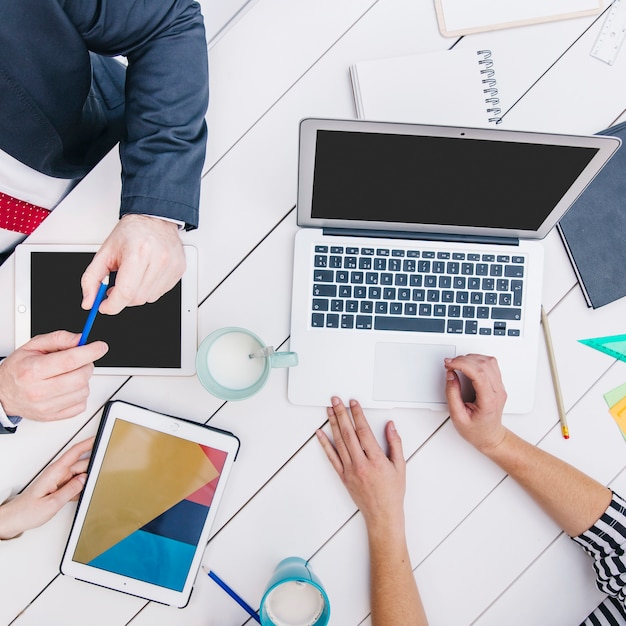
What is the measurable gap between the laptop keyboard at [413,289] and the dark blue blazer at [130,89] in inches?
9.4

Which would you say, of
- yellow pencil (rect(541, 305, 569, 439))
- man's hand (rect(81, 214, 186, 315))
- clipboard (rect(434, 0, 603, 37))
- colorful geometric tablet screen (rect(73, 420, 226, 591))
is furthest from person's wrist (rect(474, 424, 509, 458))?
clipboard (rect(434, 0, 603, 37))

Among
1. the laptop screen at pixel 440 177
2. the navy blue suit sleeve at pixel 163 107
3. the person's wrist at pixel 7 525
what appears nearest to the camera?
the laptop screen at pixel 440 177

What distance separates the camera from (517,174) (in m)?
0.74

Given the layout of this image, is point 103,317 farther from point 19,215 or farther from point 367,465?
point 367,465

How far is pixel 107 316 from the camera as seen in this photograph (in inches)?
34.7

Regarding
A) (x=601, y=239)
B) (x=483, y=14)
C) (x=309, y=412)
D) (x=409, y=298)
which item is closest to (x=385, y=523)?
(x=309, y=412)

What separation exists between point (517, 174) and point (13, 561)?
37.7 inches

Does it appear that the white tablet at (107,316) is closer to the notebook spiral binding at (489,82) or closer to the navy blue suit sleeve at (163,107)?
the navy blue suit sleeve at (163,107)

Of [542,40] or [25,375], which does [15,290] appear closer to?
[25,375]

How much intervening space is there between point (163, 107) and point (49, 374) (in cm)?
39

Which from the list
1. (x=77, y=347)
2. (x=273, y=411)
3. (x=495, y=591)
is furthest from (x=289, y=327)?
(x=495, y=591)

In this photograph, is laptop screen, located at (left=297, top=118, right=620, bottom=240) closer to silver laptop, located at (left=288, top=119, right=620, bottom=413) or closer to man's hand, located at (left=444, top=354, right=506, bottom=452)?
silver laptop, located at (left=288, top=119, right=620, bottom=413)

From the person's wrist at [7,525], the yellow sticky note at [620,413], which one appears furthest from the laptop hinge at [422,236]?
the person's wrist at [7,525]

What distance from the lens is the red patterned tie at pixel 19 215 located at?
2.86 feet
